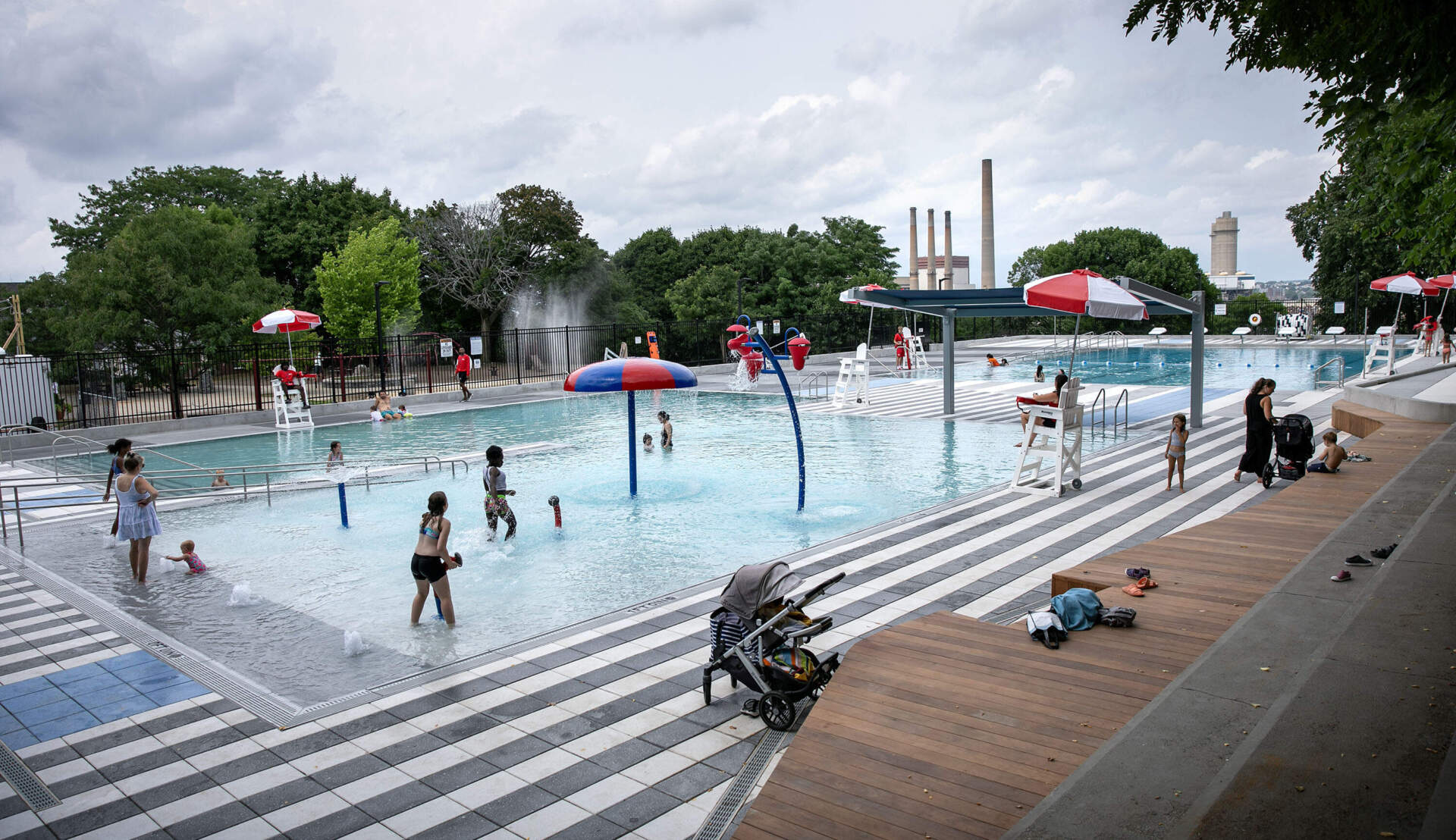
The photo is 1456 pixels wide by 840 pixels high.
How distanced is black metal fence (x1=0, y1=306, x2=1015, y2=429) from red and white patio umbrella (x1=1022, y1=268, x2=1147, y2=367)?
2305cm

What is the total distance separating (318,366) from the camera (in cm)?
3328

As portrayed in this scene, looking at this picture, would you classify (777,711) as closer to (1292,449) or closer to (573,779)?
(573,779)

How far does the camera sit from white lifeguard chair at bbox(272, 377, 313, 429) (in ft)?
84.1

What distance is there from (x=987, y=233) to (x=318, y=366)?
63.0 m

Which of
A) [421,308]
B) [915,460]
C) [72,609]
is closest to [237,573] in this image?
[72,609]

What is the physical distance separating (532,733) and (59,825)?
2.78m

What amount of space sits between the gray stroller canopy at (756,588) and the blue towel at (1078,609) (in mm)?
2071

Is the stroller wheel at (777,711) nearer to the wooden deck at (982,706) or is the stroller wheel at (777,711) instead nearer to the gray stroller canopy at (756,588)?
the wooden deck at (982,706)

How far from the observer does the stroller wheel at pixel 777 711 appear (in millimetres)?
6062

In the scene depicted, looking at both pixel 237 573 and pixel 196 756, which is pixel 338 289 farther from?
pixel 196 756

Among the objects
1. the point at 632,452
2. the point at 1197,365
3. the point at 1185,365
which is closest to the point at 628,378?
the point at 632,452

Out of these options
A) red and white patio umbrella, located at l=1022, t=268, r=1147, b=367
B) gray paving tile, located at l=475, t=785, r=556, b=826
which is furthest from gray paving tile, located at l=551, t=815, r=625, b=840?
red and white patio umbrella, located at l=1022, t=268, r=1147, b=367

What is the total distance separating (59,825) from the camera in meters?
5.17

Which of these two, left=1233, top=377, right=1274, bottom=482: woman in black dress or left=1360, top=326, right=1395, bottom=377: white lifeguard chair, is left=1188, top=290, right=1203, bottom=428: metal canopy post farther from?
left=1360, top=326, right=1395, bottom=377: white lifeguard chair
